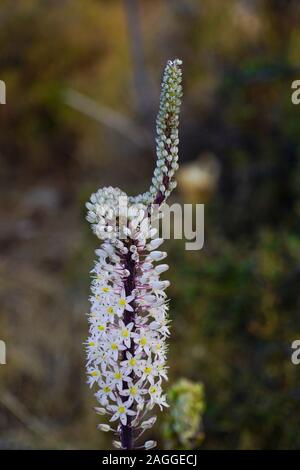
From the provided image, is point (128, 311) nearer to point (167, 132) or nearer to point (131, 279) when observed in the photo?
point (131, 279)

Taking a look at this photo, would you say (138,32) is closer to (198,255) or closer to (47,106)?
(47,106)

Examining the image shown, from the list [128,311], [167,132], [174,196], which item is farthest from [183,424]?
[174,196]

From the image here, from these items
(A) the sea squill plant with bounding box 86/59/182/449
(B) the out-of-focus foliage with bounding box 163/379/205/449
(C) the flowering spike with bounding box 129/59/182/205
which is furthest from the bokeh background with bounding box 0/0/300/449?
(C) the flowering spike with bounding box 129/59/182/205

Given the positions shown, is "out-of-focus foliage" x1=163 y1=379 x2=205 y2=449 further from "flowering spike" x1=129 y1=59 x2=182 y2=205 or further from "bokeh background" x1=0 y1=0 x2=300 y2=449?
"flowering spike" x1=129 y1=59 x2=182 y2=205

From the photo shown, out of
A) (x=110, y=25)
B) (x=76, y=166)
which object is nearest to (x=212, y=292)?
(x=76, y=166)

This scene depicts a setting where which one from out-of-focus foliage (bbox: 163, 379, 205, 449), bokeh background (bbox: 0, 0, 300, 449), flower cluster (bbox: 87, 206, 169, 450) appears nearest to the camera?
flower cluster (bbox: 87, 206, 169, 450)

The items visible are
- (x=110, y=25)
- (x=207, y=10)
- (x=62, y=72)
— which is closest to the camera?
(x=207, y=10)
